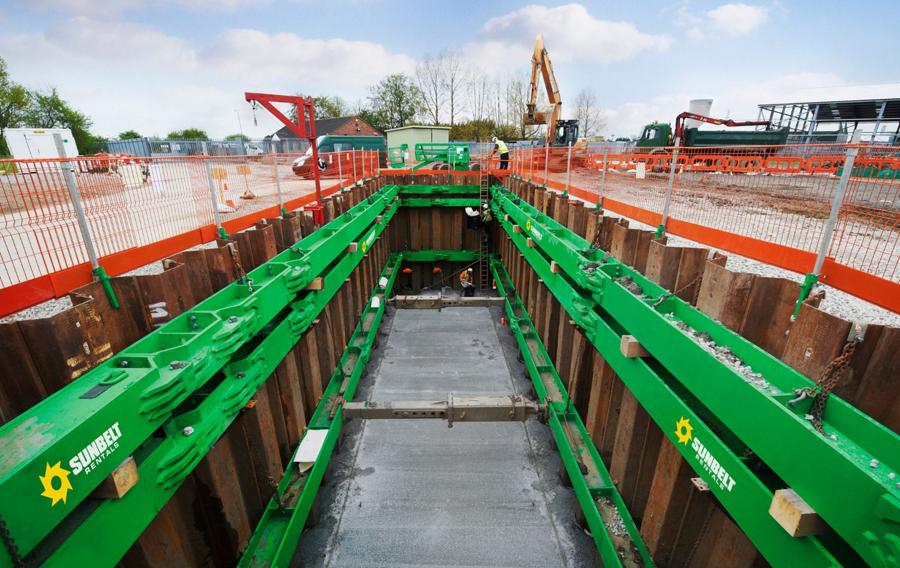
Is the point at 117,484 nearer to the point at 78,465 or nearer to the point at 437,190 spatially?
the point at 78,465

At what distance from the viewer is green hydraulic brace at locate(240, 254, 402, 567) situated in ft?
11.3

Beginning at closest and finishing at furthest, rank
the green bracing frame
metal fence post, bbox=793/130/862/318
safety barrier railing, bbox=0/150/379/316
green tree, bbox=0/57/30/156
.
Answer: the green bracing frame, metal fence post, bbox=793/130/862/318, safety barrier railing, bbox=0/150/379/316, green tree, bbox=0/57/30/156

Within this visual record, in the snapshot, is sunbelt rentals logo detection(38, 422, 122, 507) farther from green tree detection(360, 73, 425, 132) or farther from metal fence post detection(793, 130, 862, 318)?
green tree detection(360, 73, 425, 132)

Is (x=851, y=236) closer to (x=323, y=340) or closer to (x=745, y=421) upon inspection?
(x=745, y=421)

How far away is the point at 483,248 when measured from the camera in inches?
490

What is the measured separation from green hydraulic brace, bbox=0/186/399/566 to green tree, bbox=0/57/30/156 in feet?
217

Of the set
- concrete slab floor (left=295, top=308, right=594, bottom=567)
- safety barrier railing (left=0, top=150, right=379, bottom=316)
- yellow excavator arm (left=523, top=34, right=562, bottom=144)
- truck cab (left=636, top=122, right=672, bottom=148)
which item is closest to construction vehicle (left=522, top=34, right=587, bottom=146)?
yellow excavator arm (left=523, top=34, right=562, bottom=144)

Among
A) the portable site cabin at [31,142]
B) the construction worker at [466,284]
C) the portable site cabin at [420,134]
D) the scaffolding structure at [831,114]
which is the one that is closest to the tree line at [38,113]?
the portable site cabin at [31,142]

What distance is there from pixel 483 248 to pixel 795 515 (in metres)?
10.9

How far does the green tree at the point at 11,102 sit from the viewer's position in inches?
1847

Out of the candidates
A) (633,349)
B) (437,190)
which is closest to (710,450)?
(633,349)

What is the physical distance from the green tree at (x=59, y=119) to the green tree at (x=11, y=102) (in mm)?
1545

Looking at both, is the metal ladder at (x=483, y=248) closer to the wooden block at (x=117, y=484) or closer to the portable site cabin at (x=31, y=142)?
the wooden block at (x=117, y=484)

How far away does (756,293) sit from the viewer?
2.59m
